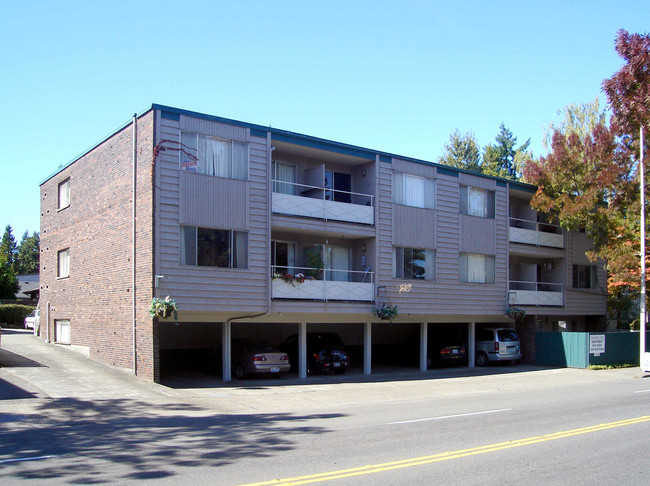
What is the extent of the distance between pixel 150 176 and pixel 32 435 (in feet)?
33.5

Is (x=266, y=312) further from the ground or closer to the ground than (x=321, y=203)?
closer to the ground

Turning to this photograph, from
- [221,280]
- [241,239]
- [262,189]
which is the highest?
[262,189]

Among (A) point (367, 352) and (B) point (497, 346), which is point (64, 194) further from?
(B) point (497, 346)

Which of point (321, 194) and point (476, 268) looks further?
point (476, 268)

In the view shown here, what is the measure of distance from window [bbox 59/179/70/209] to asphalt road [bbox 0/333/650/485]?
8298mm

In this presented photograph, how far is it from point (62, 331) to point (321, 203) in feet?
43.1

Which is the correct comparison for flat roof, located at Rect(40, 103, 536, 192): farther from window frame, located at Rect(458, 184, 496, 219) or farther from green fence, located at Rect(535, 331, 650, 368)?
green fence, located at Rect(535, 331, 650, 368)

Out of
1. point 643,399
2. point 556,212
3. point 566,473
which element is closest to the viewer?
point 566,473

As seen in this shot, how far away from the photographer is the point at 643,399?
16.5 metres

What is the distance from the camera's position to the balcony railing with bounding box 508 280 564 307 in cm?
2970

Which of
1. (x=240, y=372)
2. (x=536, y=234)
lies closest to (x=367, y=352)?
(x=240, y=372)

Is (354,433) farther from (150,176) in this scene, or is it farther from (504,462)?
(150,176)

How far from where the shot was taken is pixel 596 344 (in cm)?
2814

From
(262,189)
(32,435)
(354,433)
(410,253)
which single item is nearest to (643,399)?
(354,433)
